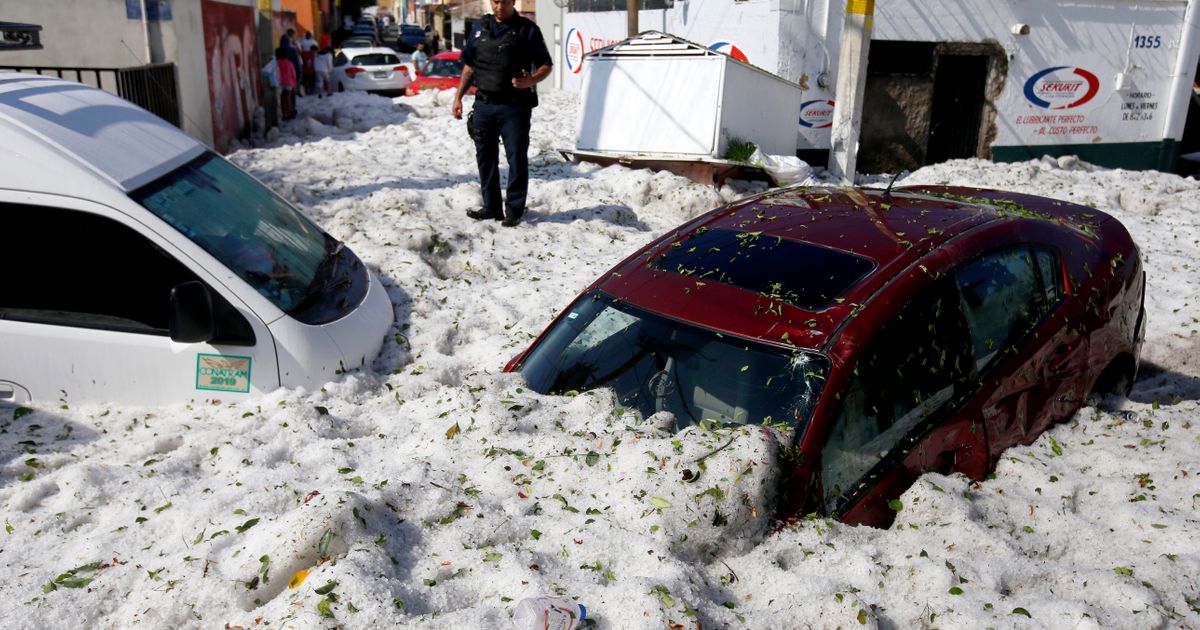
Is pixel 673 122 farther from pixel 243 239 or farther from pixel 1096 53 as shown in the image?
pixel 1096 53

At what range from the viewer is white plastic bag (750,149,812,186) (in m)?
11.0

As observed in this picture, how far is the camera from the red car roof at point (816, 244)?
349cm

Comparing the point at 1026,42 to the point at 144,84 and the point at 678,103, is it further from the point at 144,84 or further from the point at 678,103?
the point at 144,84

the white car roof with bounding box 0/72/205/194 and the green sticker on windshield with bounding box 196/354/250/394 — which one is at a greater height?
the white car roof with bounding box 0/72/205/194

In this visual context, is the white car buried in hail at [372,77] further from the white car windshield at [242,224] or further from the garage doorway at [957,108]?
the white car windshield at [242,224]

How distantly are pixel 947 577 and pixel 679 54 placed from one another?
9611mm

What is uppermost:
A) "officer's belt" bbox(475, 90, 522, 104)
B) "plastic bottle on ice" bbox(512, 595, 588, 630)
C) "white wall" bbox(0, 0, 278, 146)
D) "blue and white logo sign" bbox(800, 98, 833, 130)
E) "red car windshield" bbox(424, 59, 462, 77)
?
"white wall" bbox(0, 0, 278, 146)

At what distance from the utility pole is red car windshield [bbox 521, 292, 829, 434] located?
9.86 metres

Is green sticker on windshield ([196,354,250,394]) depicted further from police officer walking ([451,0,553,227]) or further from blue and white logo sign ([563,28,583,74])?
blue and white logo sign ([563,28,583,74])

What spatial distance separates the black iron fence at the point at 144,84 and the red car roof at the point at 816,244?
7720mm

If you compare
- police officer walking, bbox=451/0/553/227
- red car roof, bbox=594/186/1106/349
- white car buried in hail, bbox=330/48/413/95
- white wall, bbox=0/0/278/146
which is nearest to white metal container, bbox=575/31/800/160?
police officer walking, bbox=451/0/553/227

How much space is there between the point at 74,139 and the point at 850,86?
10.8 metres

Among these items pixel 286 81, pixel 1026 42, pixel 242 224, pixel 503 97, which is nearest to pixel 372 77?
pixel 286 81

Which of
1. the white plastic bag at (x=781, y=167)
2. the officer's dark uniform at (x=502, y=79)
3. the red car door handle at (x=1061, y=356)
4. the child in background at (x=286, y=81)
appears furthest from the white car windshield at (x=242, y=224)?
the child in background at (x=286, y=81)
